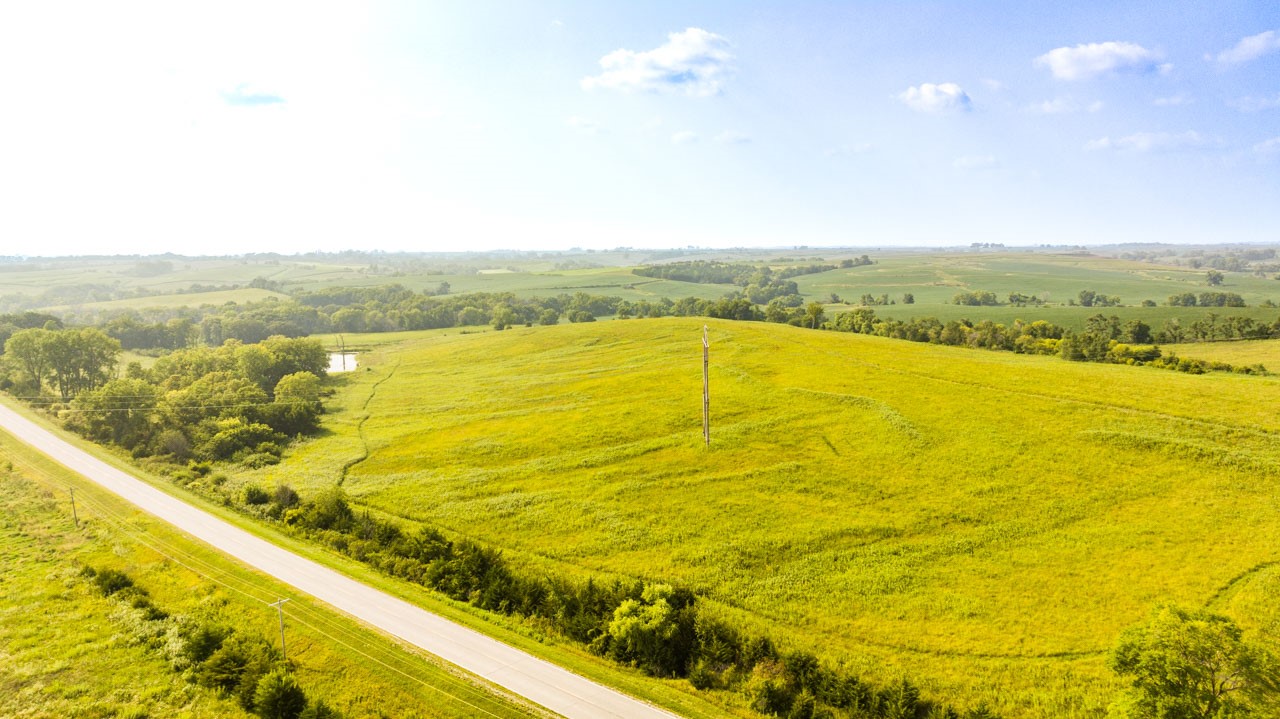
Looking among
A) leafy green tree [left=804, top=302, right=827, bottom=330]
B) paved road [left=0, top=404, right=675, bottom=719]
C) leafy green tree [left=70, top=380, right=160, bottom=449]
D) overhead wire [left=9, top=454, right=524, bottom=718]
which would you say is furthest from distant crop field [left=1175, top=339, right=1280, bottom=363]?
leafy green tree [left=70, top=380, right=160, bottom=449]

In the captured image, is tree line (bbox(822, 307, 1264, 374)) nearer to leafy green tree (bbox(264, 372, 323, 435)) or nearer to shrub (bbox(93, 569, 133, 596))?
leafy green tree (bbox(264, 372, 323, 435))

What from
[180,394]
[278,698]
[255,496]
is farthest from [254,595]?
[180,394]

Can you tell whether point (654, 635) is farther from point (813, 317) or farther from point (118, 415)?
point (813, 317)

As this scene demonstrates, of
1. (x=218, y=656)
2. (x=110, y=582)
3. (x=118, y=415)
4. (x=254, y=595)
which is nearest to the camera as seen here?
(x=218, y=656)

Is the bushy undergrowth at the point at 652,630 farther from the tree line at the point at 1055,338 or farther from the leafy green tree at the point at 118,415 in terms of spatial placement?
the tree line at the point at 1055,338

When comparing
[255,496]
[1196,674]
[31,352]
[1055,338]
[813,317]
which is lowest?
[255,496]

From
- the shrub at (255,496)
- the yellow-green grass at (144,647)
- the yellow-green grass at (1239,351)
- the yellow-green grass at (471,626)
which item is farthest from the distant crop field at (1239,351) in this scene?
the shrub at (255,496)

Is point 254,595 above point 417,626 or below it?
above
